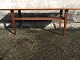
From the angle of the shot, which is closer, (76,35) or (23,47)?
(23,47)

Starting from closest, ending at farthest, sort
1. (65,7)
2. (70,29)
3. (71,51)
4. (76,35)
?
1. (71,51)
2. (65,7)
3. (76,35)
4. (70,29)

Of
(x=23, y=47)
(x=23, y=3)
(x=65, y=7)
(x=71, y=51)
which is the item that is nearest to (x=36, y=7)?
(x=23, y=3)

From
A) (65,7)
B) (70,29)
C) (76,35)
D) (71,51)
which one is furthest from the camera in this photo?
(70,29)

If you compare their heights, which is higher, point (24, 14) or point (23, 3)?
point (23, 3)

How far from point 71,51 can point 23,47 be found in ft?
4.11

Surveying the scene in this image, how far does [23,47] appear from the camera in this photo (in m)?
4.30

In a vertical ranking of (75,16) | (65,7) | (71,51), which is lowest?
(71,51)

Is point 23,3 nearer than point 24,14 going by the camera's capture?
Yes

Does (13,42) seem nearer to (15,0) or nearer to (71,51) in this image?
(15,0)

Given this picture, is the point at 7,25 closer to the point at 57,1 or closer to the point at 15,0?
the point at 15,0

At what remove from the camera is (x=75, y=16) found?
5.53 meters

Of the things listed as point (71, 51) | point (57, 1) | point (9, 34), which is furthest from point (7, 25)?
point (71, 51)

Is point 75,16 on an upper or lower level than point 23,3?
lower

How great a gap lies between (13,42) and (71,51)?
5.36ft
